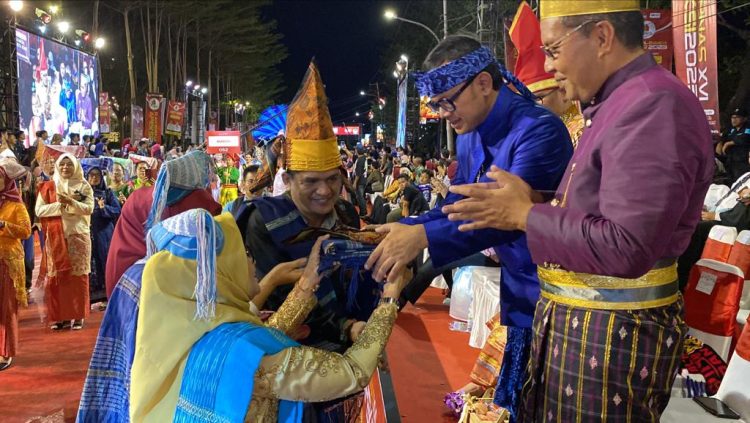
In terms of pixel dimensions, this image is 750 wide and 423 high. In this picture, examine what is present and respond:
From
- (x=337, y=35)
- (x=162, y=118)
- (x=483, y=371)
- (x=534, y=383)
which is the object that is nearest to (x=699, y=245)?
(x=483, y=371)

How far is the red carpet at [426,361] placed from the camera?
15.5 ft

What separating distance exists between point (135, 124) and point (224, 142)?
11.2 m

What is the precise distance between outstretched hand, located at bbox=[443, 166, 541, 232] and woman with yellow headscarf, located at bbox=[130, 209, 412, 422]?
0.68 m

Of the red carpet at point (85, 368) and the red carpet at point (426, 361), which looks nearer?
the red carpet at point (85, 368)

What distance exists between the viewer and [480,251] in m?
2.17

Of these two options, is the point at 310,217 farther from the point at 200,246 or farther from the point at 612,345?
the point at 612,345

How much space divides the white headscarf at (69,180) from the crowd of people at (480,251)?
477 cm

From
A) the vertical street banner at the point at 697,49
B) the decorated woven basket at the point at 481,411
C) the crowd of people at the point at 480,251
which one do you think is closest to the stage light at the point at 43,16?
the vertical street banner at the point at 697,49

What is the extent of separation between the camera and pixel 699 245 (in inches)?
210

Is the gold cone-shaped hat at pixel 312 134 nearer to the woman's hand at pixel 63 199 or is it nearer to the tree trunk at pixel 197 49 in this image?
the woman's hand at pixel 63 199

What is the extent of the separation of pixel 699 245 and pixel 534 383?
171 inches

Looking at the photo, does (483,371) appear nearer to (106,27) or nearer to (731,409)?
(731,409)

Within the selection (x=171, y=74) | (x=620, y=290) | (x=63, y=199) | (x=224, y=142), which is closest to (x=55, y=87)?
(x=224, y=142)

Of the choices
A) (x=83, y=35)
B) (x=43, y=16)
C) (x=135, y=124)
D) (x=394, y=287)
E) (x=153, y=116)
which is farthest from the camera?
(x=153, y=116)
